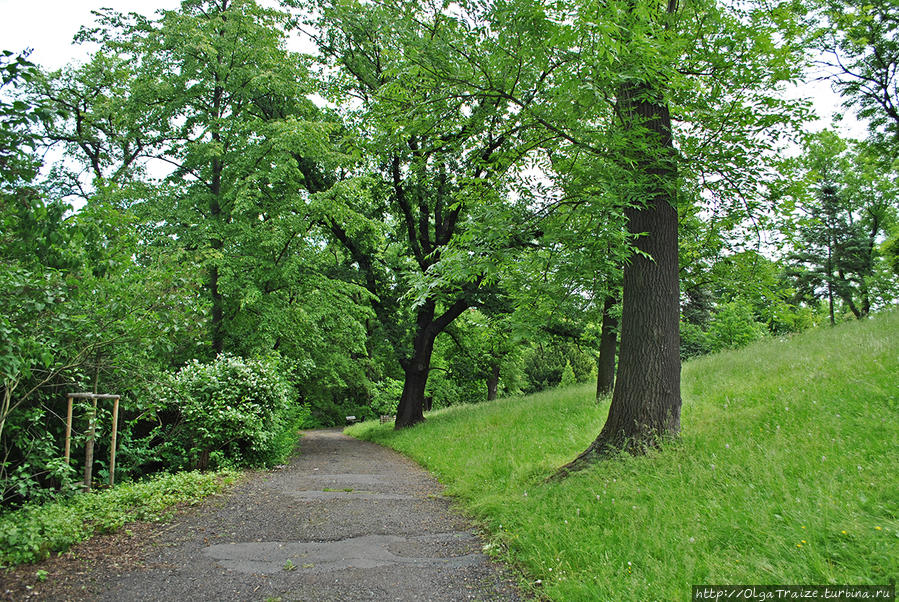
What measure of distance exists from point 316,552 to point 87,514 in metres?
2.74

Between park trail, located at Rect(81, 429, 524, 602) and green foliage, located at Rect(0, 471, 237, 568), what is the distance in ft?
1.39

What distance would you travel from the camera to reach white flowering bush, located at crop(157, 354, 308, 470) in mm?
8672

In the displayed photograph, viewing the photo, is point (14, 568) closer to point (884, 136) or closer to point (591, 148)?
point (591, 148)

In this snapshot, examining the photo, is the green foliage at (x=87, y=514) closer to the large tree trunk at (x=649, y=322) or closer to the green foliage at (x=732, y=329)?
the large tree trunk at (x=649, y=322)

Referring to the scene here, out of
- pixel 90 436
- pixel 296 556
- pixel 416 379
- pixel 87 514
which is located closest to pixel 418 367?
pixel 416 379

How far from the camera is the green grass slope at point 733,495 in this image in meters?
3.15

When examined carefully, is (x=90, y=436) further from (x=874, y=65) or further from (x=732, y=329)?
(x=732, y=329)

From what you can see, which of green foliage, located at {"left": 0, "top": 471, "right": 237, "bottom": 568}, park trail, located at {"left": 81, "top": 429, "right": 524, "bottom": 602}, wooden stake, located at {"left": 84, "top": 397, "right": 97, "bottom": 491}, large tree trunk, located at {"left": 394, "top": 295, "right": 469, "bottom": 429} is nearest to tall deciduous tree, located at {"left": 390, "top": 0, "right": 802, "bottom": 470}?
park trail, located at {"left": 81, "top": 429, "right": 524, "bottom": 602}

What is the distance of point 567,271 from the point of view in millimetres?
5645

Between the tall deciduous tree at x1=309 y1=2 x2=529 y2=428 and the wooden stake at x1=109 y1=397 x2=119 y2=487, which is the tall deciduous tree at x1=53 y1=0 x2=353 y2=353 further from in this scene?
the wooden stake at x1=109 y1=397 x2=119 y2=487

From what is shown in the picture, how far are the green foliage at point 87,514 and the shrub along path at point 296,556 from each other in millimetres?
187

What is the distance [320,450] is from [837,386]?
12631mm

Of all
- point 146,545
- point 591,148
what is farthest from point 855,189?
point 146,545

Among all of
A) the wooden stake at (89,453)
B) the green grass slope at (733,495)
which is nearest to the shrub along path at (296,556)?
the green grass slope at (733,495)
